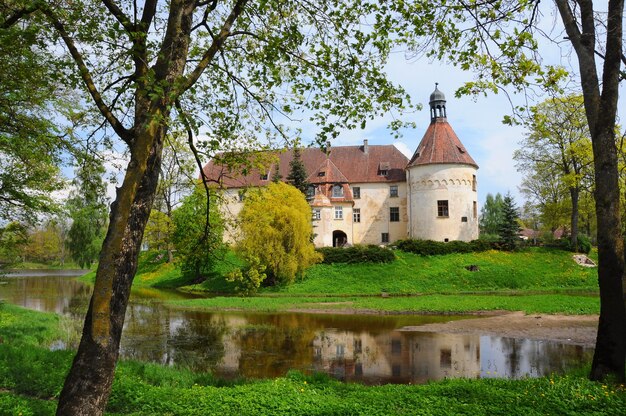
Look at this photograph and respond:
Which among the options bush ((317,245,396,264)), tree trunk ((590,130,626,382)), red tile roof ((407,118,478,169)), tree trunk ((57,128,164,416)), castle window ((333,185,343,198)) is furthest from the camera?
castle window ((333,185,343,198))

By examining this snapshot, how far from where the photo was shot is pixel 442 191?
145 feet

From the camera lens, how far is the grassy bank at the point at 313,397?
7012mm

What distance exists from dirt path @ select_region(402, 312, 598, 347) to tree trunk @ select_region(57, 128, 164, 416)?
15.2 metres

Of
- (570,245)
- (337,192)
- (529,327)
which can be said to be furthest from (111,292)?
(337,192)

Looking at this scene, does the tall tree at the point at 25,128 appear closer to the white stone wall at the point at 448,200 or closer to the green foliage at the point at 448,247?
the green foliage at the point at 448,247

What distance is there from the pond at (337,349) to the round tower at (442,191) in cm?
2227

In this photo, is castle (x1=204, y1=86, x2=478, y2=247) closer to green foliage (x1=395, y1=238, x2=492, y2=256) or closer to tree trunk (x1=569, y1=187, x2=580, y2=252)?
green foliage (x1=395, y1=238, x2=492, y2=256)

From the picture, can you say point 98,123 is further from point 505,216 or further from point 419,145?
point 419,145

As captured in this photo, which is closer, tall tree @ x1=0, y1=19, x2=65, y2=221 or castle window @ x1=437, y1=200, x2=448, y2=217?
tall tree @ x1=0, y1=19, x2=65, y2=221

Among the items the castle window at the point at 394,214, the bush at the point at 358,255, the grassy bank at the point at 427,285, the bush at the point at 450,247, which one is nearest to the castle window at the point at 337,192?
the castle window at the point at 394,214

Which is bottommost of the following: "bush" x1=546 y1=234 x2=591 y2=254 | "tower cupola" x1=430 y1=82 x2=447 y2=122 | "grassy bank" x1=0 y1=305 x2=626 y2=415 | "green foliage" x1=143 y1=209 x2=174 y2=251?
"grassy bank" x1=0 y1=305 x2=626 y2=415

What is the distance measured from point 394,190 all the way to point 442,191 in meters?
7.21

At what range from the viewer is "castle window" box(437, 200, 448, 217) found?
43.9 meters

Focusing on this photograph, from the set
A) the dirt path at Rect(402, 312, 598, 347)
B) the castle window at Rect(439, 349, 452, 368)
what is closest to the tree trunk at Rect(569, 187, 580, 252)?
the dirt path at Rect(402, 312, 598, 347)
